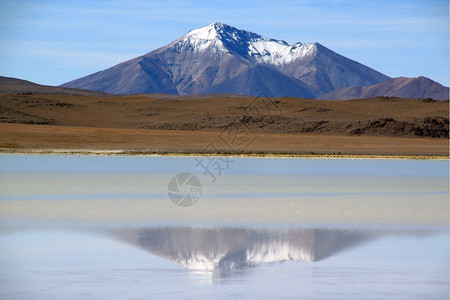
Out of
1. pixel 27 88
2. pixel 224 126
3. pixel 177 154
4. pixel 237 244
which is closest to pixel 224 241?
pixel 237 244

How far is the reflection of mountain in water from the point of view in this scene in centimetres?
866

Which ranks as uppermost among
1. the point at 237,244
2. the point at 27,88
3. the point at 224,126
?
the point at 27,88

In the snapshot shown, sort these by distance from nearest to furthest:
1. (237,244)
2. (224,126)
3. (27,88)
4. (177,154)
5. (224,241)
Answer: (237,244) < (224,241) < (177,154) < (224,126) < (27,88)

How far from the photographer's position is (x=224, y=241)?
32.6ft

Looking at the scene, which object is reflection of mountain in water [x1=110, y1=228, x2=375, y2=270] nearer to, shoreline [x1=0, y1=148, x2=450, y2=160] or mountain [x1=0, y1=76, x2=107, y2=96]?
shoreline [x1=0, y1=148, x2=450, y2=160]

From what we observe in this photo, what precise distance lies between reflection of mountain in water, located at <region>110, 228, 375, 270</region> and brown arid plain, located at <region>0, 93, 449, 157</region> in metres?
26.1

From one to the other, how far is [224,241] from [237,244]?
0.93ft

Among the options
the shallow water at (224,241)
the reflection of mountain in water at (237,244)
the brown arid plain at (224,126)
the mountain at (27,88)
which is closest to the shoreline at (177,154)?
the brown arid plain at (224,126)

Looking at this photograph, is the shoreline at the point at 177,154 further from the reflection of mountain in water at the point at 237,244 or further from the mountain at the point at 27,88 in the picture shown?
the mountain at the point at 27,88

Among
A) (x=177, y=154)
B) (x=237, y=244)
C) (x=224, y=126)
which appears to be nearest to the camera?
(x=237, y=244)

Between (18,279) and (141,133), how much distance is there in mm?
41172

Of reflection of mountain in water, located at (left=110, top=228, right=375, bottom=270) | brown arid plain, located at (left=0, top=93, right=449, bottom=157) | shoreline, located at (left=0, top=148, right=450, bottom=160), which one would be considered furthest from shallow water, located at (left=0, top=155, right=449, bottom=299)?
brown arid plain, located at (left=0, top=93, right=449, bottom=157)

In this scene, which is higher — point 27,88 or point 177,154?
point 27,88

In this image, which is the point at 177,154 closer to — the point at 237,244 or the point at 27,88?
the point at 237,244
